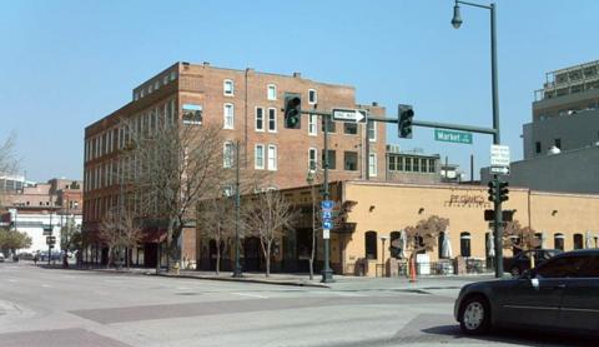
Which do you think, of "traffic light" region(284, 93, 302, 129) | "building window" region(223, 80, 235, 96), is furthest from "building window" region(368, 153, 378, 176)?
"traffic light" region(284, 93, 302, 129)

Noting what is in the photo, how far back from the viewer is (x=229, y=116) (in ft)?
228

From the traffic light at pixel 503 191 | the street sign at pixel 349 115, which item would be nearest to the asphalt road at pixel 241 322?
the traffic light at pixel 503 191

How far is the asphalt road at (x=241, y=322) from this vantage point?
1280 centimetres

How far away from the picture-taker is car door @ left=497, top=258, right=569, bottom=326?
11.5 metres

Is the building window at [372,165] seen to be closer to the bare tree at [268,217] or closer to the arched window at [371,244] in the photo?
the bare tree at [268,217]

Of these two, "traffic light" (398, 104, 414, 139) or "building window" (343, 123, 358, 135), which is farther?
"building window" (343, 123, 358, 135)

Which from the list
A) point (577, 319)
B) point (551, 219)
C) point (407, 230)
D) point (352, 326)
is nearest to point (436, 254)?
point (407, 230)

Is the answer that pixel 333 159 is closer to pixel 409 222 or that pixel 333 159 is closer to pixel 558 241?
pixel 558 241

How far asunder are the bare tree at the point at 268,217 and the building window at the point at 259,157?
21253 millimetres

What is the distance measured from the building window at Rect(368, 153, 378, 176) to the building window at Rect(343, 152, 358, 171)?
5.23 feet

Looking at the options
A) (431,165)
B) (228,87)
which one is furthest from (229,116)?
(431,165)

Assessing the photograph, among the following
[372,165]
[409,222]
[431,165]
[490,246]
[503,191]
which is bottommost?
[490,246]

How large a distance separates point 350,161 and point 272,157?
8866 millimetres

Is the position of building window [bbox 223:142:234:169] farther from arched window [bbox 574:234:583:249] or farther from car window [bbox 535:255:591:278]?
car window [bbox 535:255:591:278]
